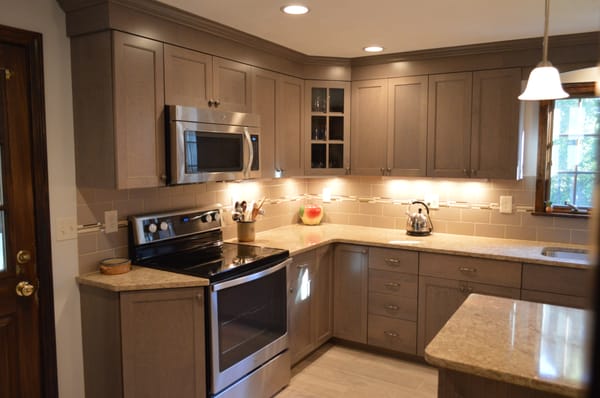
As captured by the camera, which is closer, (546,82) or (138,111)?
(546,82)

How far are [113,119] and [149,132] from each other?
0.71 feet

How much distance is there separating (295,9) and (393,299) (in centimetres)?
218

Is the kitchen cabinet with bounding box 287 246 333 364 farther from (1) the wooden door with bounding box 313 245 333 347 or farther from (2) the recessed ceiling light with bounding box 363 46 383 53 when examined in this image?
(2) the recessed ceiling light with bounding box 363 46 383 53

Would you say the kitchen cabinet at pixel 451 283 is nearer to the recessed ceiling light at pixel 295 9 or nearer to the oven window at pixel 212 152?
the oven window at pixel 212 152

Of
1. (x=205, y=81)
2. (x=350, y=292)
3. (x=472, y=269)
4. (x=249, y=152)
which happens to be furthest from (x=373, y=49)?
(x=350, y=292)

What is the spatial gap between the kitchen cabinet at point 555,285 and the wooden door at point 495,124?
75cm

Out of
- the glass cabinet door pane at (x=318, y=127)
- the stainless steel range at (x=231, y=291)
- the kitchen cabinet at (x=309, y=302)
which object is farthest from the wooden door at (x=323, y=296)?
the glass cabinet door pane at (x=318, y=127)

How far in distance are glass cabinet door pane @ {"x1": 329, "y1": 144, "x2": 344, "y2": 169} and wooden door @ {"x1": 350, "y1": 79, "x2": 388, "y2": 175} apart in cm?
9

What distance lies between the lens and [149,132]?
2543mm

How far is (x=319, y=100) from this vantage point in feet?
13.0

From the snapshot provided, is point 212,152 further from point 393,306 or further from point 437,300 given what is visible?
point 437,300

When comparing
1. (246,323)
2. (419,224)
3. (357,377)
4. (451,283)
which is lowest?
(357,377)

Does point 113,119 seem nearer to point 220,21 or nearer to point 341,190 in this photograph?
point 220,21

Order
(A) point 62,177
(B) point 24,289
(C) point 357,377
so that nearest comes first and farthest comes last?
(B) point 24,289, (A) point 62,177, (C) point 357,377
